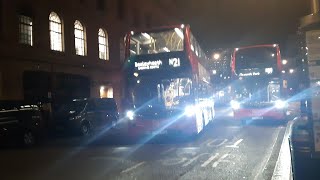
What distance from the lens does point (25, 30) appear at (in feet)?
83.4

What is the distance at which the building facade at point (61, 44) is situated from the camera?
23.7m

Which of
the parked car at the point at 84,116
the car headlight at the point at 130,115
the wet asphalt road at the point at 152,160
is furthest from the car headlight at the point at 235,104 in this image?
the car headlight at the point at 130,115

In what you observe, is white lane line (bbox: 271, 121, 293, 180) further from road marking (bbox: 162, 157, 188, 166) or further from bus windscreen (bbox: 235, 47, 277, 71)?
bus windscreen (bbox: 235, 47, 277, 71)

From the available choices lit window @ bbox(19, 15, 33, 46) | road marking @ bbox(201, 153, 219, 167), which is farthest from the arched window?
road marking @ bbox(201, 153, 219, 167)

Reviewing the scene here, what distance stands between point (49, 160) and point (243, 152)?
5488 millimetres

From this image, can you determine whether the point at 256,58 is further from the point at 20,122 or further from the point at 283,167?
the point at 283,167

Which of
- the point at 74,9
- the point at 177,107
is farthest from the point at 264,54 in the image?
the point at 74,9

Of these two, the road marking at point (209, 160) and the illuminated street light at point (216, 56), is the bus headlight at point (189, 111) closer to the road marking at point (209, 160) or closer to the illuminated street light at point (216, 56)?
the road marking at point (209, 160)

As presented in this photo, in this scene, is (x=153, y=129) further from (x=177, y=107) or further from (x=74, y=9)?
(x=74, y=9)

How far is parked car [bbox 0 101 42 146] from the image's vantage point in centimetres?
1511

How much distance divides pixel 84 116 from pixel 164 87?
5.59 metres

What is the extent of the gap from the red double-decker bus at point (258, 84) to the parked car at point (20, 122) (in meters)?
9.83

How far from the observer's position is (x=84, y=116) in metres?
19.6

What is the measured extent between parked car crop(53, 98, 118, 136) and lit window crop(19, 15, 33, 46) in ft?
21.4
